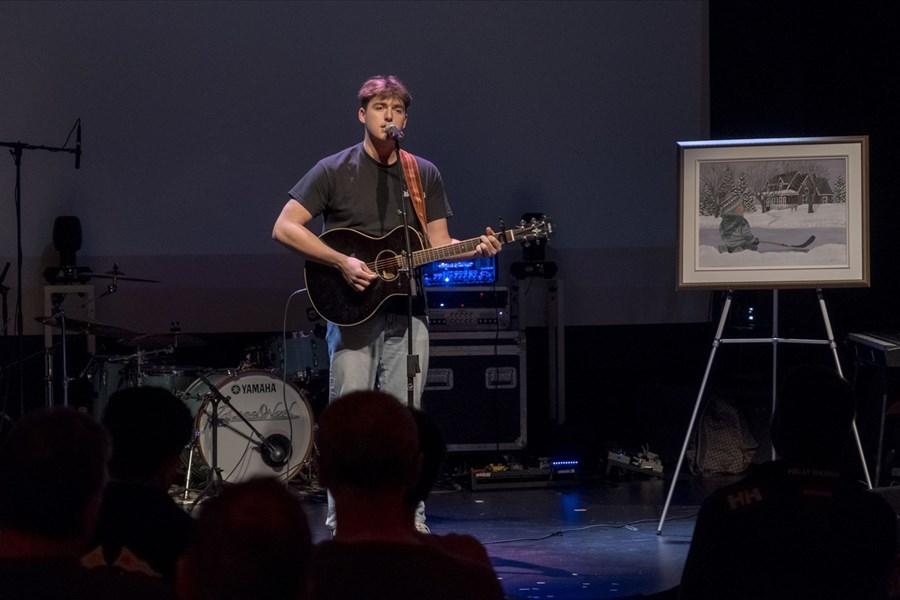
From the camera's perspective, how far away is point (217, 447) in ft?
20.7

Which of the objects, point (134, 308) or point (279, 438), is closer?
point (279, 438)

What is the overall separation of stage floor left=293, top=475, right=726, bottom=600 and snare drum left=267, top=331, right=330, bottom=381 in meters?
0.70

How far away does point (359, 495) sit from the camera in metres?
1.85

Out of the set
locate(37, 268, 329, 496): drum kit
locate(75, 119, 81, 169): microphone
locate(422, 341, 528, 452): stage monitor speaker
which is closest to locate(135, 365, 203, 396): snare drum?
locate(37, 268, 329, 496): drum kit

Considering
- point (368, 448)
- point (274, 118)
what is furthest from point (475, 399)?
point (368, 448)

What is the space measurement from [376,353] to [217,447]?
77.3 inches

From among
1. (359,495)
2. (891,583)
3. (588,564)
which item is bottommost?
(588,564)

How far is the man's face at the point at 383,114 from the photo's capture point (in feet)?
15.3

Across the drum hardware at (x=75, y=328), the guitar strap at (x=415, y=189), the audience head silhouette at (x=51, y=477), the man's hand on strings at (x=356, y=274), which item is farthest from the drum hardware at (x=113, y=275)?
the audience head silhouette at (x=51, y=477)

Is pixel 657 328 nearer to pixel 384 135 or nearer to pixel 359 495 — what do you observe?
pixel 384 135

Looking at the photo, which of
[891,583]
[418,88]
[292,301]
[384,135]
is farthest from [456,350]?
[891,583]

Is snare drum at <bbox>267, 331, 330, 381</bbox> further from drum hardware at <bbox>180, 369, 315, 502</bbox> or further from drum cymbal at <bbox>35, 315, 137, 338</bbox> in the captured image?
drum cymbal at <bbox>35, 315, 137, 338</bbox>

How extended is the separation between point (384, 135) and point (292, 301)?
2.68 m

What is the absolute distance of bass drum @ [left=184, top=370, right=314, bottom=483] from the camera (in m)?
6.26
